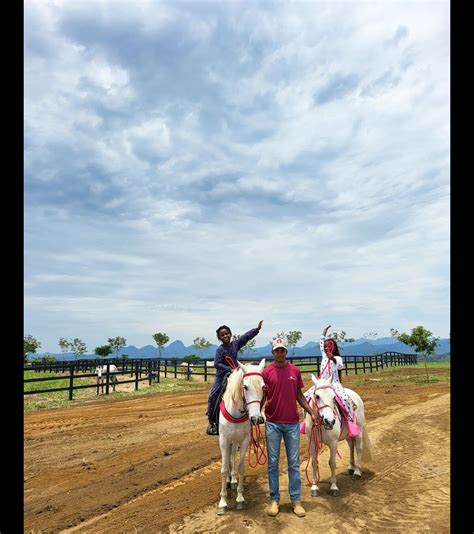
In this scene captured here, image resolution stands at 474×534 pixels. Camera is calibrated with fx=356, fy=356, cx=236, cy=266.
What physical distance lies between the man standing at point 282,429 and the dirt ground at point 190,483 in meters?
0.31

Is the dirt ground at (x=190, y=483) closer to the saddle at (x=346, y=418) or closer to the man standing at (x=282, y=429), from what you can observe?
the man standing at (x=282, y=429)

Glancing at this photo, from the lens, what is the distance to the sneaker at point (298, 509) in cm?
529

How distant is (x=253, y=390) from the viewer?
5141 mm

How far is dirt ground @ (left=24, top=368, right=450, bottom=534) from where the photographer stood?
5.30 metres

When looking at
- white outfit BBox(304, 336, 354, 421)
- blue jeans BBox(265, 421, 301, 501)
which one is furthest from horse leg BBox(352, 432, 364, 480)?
blue jeans BBox(265, 421, 301, 501)

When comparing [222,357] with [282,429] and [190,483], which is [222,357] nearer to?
[282,429]

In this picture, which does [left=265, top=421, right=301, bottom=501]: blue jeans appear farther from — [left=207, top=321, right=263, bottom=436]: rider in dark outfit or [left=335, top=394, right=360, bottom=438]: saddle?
[left=335, top=394, right=360, bottom=438]: saddle

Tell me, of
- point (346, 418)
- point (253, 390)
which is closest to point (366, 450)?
point (346, 418)

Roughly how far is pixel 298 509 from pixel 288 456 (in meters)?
0.74
